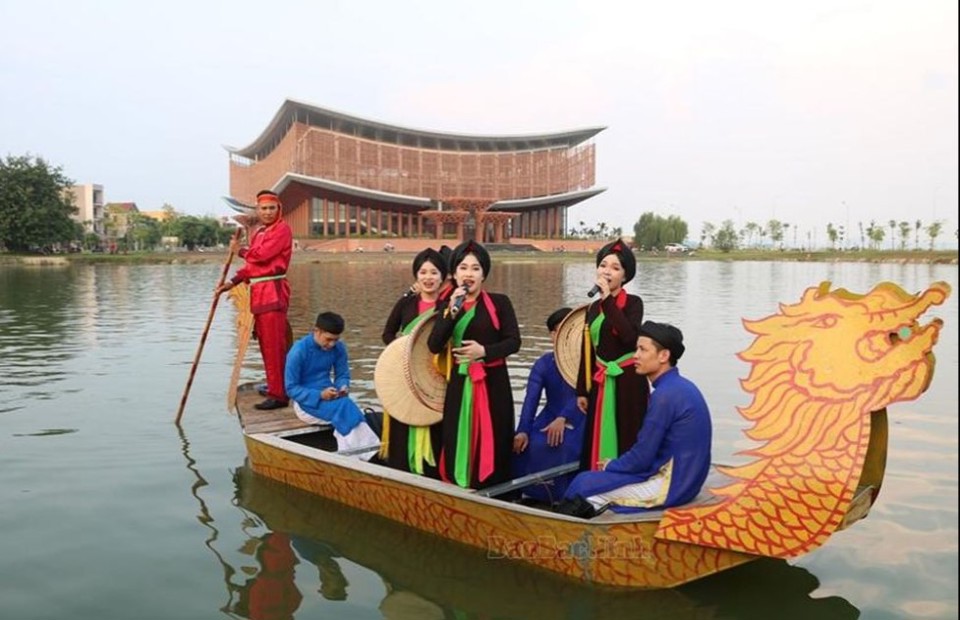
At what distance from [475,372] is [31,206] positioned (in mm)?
54868

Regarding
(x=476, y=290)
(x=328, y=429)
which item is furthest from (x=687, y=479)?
(x=328, y=429)

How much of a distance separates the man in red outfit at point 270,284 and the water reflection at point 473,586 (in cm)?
212

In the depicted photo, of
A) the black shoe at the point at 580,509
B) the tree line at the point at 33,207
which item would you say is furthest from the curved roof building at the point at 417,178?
the black shoe at the point at 580,509

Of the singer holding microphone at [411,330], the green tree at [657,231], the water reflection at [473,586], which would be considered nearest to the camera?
the water reflection at [473,586]

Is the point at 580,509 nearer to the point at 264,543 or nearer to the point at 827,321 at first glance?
the point at 827,321

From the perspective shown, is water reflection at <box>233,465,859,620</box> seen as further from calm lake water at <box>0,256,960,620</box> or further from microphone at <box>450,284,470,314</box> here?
microphone at <box>450,284,470,314</box>

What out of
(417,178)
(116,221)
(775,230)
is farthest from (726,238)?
(116,221)

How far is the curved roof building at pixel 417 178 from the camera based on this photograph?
64688mm

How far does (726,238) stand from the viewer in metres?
85.9

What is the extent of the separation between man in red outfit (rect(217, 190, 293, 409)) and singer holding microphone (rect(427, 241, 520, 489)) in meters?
2.72

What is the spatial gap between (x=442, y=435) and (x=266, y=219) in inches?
121

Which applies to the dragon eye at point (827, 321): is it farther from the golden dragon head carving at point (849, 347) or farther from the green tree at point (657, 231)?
the green tree at point (657, 231)

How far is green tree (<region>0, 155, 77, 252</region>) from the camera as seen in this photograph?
160 feet

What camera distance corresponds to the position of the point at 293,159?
64.8 m
